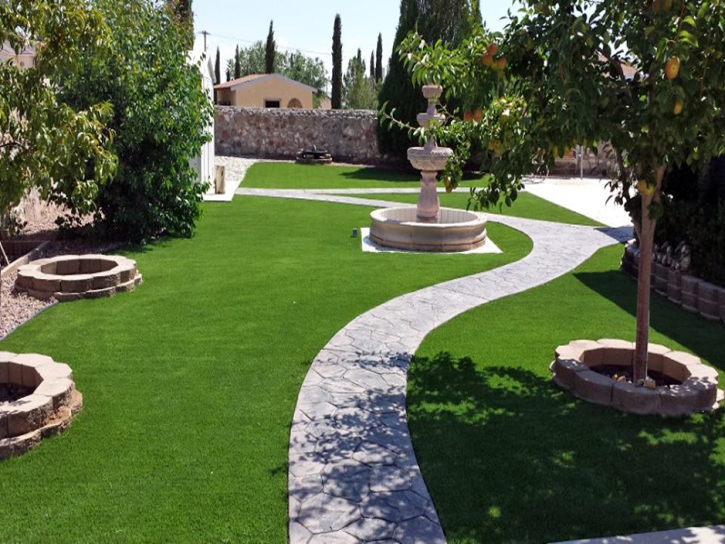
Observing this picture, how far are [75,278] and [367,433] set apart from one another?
5454mm

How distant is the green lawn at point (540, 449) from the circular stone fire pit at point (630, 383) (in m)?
0.11

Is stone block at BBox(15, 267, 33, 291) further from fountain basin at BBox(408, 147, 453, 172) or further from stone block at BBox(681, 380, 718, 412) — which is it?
stone block at BBox(681, 380, 718, 412)

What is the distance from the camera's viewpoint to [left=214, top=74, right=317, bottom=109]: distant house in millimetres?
50656

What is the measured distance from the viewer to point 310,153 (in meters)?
34.0

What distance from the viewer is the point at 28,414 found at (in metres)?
5.20

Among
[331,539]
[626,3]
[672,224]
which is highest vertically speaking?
[626,3]

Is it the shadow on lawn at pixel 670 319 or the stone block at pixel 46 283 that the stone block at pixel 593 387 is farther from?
the stone block at pixel 46 283

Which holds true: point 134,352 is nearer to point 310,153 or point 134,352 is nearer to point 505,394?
point 505,394

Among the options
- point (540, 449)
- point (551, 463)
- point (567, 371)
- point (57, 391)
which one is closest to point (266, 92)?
point (567, 371)

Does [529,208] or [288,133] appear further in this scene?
[288,133]

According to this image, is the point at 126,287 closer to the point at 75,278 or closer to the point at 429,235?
the point at 75,278

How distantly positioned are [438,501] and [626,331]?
178 inches

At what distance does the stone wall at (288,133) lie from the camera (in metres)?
35.3

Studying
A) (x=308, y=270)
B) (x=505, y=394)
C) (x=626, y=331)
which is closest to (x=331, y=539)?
(x=505, y=394)
